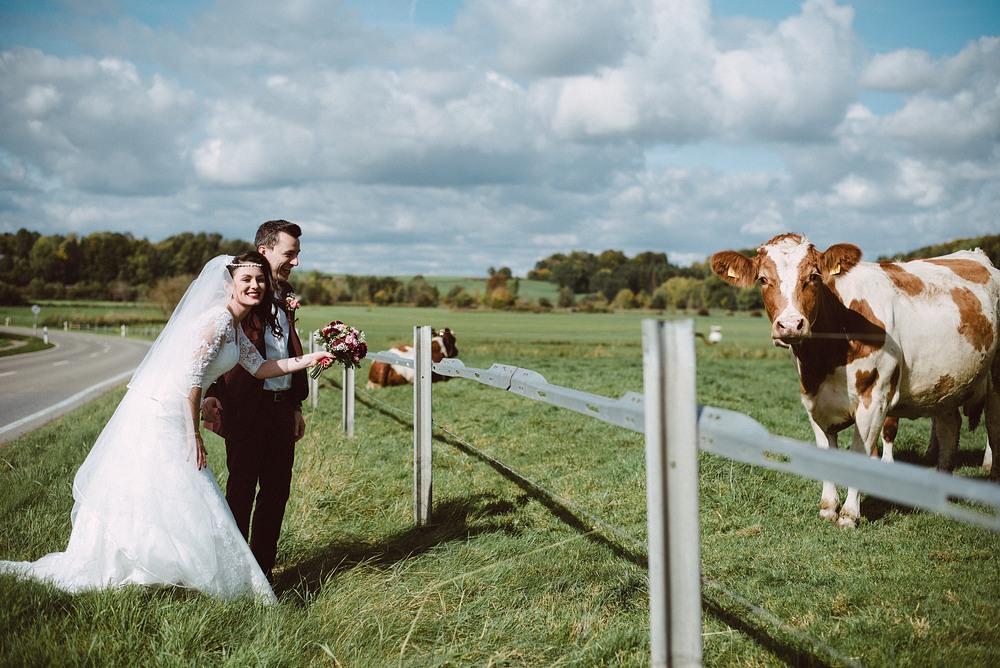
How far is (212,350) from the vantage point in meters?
3.92

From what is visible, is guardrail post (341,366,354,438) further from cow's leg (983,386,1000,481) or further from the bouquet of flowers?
cow's leg (983,386,1000,481)

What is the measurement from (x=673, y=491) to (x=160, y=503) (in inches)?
108

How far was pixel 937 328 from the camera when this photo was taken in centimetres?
625

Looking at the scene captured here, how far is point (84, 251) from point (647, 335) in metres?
130

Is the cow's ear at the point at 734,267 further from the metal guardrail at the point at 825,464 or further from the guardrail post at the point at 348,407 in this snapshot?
the guardrail post at the point at 348,407

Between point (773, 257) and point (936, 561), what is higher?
point (773, 257)

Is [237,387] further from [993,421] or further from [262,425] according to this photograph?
[993,421]

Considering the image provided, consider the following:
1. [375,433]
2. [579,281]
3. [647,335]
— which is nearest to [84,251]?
[579,281]

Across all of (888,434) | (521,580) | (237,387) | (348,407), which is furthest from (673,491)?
(348,407)

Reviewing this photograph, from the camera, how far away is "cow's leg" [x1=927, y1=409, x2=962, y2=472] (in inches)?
281

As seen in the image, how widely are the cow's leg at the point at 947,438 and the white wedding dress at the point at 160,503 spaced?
22.0ft

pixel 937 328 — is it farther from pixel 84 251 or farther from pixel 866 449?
pixel 84 251

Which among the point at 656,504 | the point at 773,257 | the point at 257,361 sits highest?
the point at 773,257

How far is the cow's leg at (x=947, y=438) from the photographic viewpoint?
7.14 m
